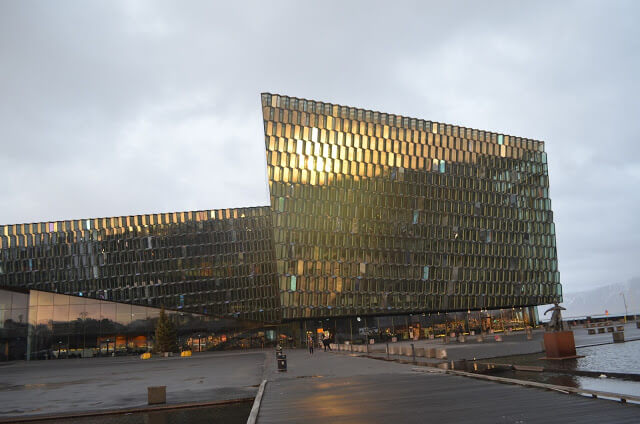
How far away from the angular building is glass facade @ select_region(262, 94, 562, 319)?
23cm

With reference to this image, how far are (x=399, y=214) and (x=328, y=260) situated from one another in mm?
13689

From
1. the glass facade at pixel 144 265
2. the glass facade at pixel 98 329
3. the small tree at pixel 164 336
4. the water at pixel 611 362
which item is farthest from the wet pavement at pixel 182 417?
the glass facade at pixel 98 329

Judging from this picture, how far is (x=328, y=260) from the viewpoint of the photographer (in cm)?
7369

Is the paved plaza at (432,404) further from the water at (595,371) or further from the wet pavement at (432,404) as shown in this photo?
the water at (595,371)

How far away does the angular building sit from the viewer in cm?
7600

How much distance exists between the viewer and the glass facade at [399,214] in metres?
72.3

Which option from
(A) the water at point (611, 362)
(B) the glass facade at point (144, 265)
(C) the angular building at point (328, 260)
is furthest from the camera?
(B) the glass facade at point (144, 265)

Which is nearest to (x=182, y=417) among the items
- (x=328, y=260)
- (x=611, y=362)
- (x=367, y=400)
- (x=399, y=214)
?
(x=367, y=400)

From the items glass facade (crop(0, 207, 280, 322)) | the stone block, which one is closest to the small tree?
glass facade (crop(0, 207, 280, 322))

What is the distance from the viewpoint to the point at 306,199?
239 feet

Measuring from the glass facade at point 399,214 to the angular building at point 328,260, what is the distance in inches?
9.1

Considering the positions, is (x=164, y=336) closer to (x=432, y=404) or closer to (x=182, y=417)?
(x=182, y=417)

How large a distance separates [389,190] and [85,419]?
65282 mm

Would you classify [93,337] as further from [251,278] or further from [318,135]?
[318,135]
